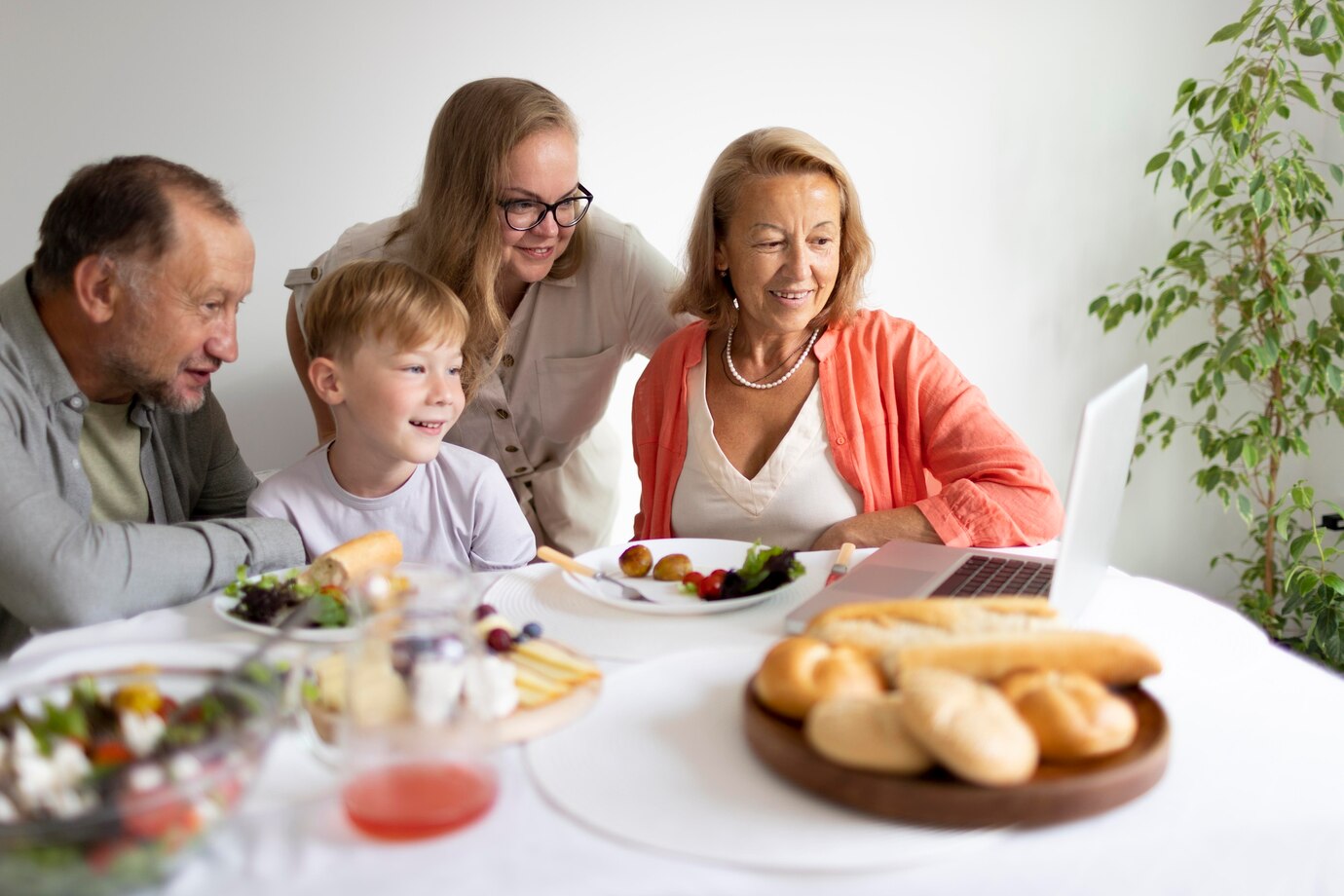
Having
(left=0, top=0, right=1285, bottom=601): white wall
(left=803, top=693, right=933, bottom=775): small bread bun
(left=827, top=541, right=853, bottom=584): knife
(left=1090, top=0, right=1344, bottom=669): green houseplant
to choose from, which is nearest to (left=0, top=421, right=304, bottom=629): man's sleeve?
(left=827, top=541, right=853, bottom=584): knife

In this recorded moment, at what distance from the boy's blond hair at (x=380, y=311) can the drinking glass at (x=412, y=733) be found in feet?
3.35

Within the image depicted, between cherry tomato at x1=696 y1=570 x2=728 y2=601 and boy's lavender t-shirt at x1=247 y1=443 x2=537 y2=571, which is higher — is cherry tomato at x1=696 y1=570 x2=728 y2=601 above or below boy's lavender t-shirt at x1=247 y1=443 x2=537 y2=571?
above

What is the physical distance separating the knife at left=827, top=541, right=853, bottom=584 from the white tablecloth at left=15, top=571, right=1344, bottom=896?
1.85 feet

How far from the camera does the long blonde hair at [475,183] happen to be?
2217mm

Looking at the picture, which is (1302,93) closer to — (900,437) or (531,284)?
(900,437)

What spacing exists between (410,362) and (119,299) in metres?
0.45

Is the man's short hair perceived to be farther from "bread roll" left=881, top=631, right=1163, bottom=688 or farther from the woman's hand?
"bread roll" left=881, top=631, right=1163, bottom=688

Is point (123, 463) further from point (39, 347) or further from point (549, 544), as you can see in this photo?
point (549, 544)

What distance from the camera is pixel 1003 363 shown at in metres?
3.57

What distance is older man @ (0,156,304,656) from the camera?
1413 mm

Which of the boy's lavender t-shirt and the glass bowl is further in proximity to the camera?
the boy's lavender t-shirt

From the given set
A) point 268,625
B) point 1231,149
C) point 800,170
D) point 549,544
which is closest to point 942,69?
point 1231,149

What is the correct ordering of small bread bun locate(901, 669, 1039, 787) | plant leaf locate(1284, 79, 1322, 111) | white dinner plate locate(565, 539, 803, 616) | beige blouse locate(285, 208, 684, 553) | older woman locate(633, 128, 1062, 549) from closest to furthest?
small bread bun locate(901, 669, 1039, 787), white dinner plate locate(565, 539, 803, 616), older woman locate(633, 128, 1062, 549), beige blouse locate(285, 208, 684, 553), plant leaf locate(1284, 79, 1322, 111)

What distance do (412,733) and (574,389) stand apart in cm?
178
